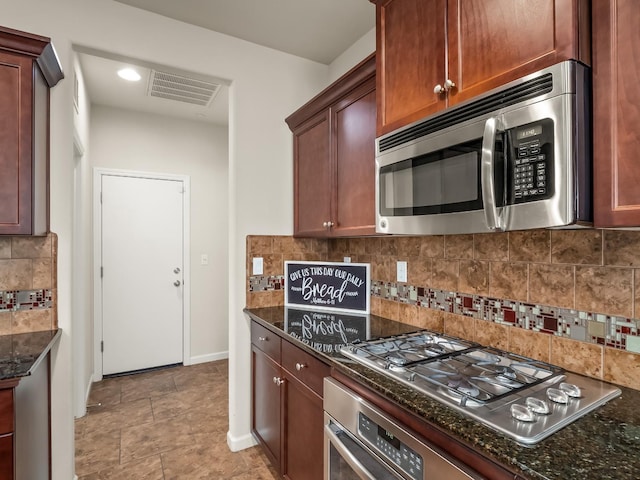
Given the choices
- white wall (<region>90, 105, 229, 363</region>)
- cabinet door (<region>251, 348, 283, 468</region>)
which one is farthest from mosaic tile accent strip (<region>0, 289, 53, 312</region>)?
white wall (<region>90, 105, 229, 363</region>)

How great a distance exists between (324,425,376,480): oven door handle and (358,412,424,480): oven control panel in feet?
0.30

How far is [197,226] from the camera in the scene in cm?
397

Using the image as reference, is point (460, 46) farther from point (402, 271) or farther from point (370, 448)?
point (370, 448)

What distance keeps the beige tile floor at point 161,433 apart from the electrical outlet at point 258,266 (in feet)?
3.83

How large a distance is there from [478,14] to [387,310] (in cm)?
154

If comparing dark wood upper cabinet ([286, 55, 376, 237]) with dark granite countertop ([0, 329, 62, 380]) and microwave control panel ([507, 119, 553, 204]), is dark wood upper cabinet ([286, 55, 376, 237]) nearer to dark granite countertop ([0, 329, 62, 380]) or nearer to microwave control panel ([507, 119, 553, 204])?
microwave control panel ([507, 119, 553, 204])

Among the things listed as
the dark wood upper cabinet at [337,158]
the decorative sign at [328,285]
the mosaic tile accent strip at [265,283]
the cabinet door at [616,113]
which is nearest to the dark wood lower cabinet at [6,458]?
the mosaic tile accent strip at [265,283]

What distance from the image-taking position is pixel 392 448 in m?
1.11

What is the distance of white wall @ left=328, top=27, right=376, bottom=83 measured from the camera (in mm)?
2311

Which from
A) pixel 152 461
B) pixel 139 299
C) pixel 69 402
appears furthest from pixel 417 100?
pixel 139 299

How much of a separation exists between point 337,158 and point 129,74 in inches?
77.6

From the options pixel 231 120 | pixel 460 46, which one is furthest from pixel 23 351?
pixel 460 46

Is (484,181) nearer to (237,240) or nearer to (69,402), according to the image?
(237,240)

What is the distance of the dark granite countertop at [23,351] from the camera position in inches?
53.4
